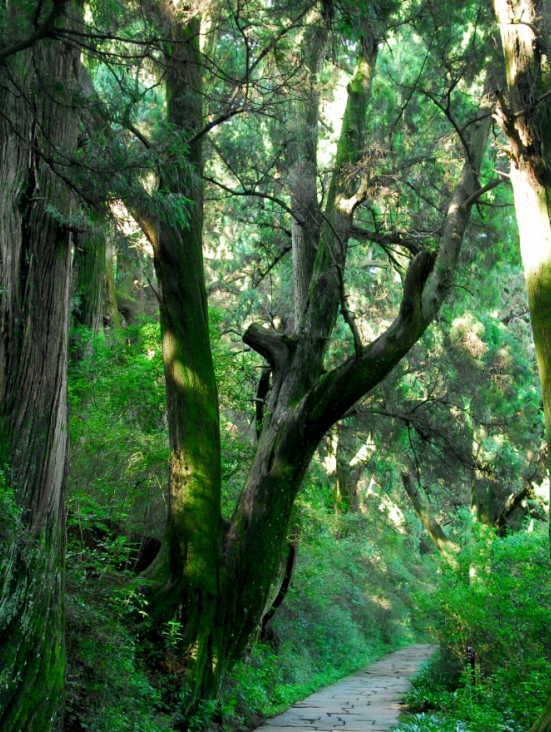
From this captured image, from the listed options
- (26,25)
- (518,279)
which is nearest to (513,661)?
(26,25)

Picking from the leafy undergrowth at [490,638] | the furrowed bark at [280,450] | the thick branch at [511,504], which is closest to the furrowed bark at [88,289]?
the furrowed bark at [280,450]

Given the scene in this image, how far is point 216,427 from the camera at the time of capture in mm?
7914

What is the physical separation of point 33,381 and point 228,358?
5.73 metres

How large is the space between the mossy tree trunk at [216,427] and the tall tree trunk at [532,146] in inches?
67.6

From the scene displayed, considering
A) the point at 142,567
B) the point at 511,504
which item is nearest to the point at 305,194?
the point at 142,567

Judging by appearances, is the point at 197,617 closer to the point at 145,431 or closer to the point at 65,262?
the point at 145,431

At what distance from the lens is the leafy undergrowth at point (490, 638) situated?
6.33 meters

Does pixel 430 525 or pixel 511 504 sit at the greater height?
pixel 511 504

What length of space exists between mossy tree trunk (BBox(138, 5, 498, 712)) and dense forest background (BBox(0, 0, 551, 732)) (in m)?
0.03

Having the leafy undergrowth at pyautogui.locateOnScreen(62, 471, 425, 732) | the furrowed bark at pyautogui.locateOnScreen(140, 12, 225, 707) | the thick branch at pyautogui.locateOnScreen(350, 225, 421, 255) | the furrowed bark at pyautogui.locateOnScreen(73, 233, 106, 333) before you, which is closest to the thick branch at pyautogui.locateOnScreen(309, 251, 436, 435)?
the furrowed bark at pyautogui.locateOnScreen(140, 12, 225, 707)

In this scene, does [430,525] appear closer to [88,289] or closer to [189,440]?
[88,289]

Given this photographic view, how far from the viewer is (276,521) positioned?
7.79 meters

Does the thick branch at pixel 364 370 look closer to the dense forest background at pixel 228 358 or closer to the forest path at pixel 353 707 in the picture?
the dense forest background at pixel 228 358

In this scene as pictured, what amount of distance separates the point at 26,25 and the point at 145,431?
605 cm
